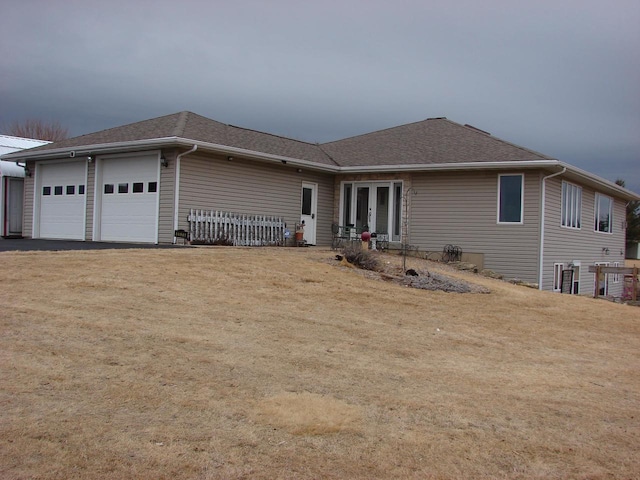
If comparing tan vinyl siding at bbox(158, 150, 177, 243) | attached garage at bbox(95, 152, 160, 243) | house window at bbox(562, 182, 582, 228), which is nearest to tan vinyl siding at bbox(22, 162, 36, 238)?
attached garage at bbox(95, 152, 160, 243)

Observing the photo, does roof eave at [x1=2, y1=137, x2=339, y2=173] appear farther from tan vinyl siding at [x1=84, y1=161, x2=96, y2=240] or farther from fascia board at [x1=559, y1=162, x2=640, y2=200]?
fascia board at [x1=559, y1=162, x2=640, y2=200]

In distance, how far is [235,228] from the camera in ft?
58.9

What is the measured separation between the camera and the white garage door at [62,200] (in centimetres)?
1938

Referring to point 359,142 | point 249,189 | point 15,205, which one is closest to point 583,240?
point 359,142

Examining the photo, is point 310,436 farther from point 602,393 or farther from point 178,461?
point 602,393

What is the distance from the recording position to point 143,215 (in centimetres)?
1744

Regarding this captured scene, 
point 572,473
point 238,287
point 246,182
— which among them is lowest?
point 572,473

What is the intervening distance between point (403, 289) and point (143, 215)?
8773 mm

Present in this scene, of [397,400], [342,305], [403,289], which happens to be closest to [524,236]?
[403,289]

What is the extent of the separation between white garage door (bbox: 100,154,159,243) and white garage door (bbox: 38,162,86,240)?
1.13 metres

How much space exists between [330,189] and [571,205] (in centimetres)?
809

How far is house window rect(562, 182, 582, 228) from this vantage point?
19.6m

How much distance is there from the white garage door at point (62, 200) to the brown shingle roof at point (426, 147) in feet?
28.3

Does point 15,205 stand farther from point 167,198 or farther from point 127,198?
point 167,198
